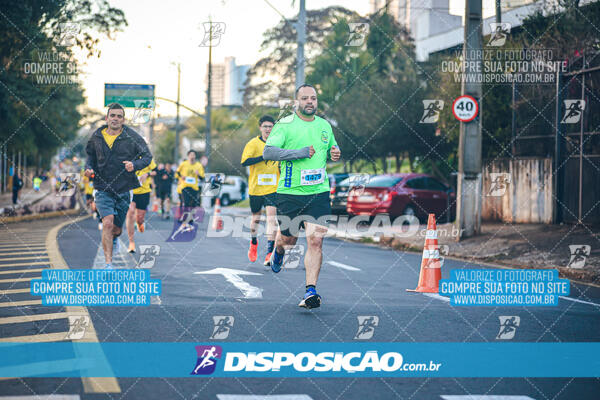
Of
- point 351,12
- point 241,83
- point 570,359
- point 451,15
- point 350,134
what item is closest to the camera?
point 570,359

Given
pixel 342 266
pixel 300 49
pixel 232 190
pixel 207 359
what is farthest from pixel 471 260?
pixel 232 190

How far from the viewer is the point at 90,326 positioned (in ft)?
20.3

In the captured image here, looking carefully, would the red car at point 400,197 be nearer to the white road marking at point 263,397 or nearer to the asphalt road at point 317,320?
the asphalt road at point 317,320

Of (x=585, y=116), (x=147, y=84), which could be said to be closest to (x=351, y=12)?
(x=147, y=84)

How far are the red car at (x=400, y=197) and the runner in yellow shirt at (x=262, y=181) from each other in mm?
8949

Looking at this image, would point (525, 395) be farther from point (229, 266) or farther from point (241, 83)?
point (241, 83)

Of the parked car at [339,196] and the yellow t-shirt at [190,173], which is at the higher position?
the yellow t-shirt at [190,173]

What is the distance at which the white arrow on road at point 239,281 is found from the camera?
26.7 ft

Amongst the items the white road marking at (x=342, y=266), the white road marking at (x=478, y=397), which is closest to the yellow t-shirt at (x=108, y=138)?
the white road marking at (x=342, y=266)

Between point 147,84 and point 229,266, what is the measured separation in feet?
78.6

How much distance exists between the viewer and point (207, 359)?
5164 millimetres

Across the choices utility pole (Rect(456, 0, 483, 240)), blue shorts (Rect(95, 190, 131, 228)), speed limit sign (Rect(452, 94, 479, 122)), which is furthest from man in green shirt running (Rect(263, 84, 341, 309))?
utility pole (Rect(456, 0, 483, 240))

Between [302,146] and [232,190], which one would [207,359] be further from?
[232,190]

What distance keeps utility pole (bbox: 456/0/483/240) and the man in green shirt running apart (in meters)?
7.89
